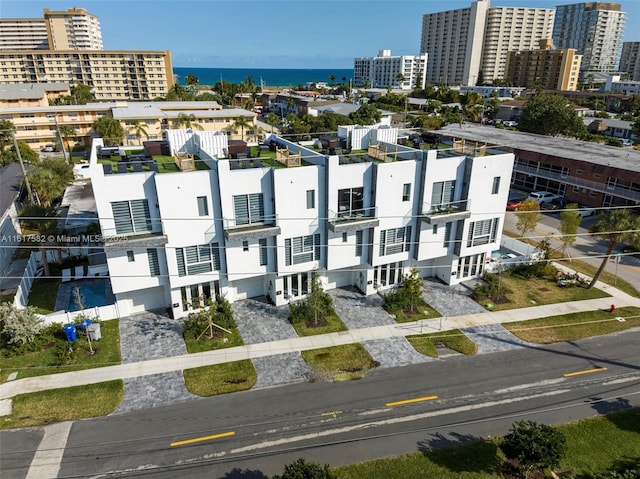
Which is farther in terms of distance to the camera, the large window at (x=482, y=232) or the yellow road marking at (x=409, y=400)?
the large window at (x=482, y=232)

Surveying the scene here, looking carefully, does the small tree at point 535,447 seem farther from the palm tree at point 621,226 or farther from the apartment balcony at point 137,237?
the apartment balcony at point 137,237

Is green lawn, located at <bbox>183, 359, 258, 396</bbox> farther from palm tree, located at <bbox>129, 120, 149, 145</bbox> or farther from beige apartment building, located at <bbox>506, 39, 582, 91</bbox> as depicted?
beige apartment building, located at <bbox>506, 39, 582, 91</bbox>

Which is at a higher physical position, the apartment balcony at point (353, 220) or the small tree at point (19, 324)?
the apartment balcony at point (353, 220)

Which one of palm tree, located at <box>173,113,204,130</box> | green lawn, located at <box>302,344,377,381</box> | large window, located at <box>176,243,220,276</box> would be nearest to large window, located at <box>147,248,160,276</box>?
large window, located at <box>176,243,220,276</box>

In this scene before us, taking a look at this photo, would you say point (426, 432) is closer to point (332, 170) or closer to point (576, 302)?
point (332, 170)

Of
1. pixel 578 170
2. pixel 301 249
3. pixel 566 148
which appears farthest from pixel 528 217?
pixel 566 148

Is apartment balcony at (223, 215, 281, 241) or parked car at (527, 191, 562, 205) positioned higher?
apartment balcony at (223, 215, 281, 241)

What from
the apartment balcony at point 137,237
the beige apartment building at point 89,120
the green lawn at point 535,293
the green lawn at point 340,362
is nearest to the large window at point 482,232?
the green lawn at point 535,293
